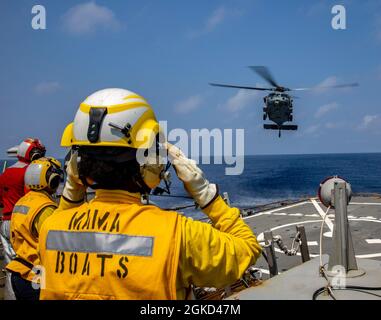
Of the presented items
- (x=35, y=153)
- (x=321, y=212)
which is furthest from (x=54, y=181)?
(x=321, y=212)

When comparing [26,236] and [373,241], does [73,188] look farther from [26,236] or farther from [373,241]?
[373,241]

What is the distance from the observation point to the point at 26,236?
16.1 feet

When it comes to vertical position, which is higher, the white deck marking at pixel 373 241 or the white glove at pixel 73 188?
the white glove at pixel 73 188

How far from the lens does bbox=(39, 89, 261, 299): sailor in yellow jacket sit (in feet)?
7.32

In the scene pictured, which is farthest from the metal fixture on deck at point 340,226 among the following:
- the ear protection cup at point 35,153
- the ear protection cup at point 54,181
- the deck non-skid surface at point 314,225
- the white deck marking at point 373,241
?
the white deck marking at point 373,241

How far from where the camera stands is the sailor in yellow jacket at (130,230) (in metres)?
2.23

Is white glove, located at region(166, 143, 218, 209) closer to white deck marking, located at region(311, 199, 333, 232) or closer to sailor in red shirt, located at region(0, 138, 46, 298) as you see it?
sailor in red shirt, located at region(0, 138, 46, 298)

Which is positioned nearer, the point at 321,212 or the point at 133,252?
the point at 133,252

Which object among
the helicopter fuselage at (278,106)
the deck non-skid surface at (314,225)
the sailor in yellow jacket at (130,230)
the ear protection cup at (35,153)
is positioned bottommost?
the deck non-skid surface at (314,225)

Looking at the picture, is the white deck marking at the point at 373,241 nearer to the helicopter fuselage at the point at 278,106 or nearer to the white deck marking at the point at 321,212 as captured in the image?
the white deck marking at the point at 321,212

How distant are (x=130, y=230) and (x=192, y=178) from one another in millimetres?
506
